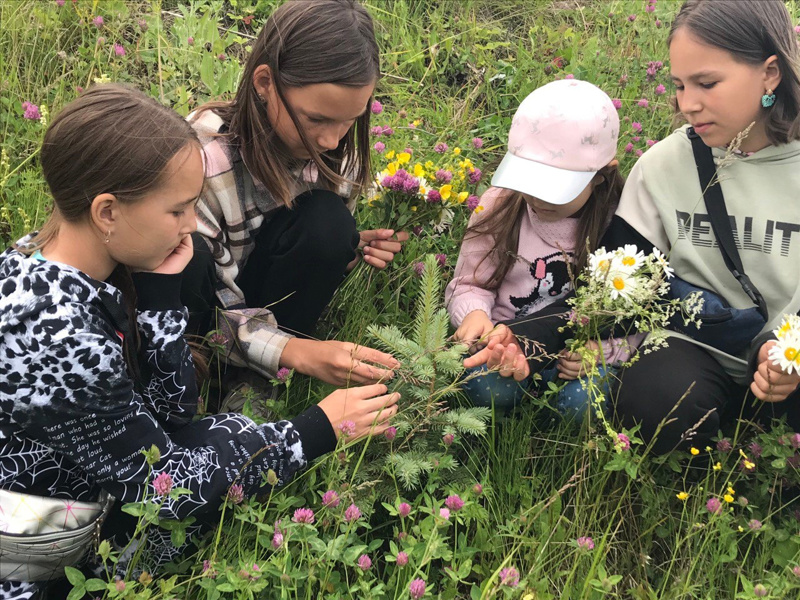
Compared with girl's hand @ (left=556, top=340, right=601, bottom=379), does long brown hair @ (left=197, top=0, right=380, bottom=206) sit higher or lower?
higher

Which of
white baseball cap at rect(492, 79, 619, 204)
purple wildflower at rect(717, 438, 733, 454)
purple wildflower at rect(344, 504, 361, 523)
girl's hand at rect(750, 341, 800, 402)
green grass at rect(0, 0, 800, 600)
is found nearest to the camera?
purple wildflower at rect(344, 504, 361, 523)

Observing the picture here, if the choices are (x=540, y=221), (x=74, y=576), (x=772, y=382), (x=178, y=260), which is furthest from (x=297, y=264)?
(x=772, y=382)

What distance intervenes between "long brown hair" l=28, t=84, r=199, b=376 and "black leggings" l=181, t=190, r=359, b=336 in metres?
0.53

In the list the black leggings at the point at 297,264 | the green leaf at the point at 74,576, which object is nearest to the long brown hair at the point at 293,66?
the black leggings at the point at 297,264

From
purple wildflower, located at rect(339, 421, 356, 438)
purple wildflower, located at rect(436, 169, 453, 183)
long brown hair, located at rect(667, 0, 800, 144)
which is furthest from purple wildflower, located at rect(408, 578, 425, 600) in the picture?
long brown hair, located at rect(667, 0, 800, 144)

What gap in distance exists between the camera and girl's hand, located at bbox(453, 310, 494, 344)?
2324mm

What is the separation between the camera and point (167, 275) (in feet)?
6.02

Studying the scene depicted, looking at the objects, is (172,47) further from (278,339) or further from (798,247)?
(798,247)

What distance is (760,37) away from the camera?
7.03 ft

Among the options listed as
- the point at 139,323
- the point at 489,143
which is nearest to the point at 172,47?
the point at 489,143

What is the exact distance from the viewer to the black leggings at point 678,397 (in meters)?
2.18

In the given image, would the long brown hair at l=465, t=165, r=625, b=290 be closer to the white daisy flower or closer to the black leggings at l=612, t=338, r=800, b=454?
the black leggings at l=612, t=338, r=800, b=454

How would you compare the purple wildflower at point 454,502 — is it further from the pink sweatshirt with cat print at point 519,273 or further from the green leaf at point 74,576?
the pink sweatshirt with cat print at point 519,273

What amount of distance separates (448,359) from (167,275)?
702 millimetres
